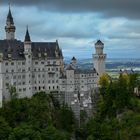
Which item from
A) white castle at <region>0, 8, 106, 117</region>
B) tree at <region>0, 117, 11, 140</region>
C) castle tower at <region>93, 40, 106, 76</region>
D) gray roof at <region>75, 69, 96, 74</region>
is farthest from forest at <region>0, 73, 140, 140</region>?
castle tower at <region>93, 40, 106, 76</region>

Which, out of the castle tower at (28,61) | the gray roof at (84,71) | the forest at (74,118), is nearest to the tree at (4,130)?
the forest at (74,118)

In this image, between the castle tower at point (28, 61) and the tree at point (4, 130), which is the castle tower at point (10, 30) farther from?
the tree at point (4, 130)

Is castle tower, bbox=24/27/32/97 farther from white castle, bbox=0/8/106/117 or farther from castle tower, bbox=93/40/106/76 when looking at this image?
castle tower, bbox=93/40/106/76

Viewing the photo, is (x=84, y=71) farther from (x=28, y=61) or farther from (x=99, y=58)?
(x=28, y=61)

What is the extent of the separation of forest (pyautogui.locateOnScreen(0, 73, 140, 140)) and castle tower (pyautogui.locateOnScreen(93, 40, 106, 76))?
7.47 metres

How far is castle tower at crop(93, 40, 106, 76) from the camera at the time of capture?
4719 inches

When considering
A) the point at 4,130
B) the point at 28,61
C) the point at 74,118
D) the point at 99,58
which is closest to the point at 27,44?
the point at 28,61

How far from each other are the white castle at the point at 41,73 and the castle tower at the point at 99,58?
255cm

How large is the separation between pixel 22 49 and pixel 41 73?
612 centimetres

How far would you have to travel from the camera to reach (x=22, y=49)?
4405 inches

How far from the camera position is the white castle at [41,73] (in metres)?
110

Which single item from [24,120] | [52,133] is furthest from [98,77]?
[52,133]

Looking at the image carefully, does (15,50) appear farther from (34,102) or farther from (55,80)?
(34,102)

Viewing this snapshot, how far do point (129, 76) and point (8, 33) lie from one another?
2712cm
